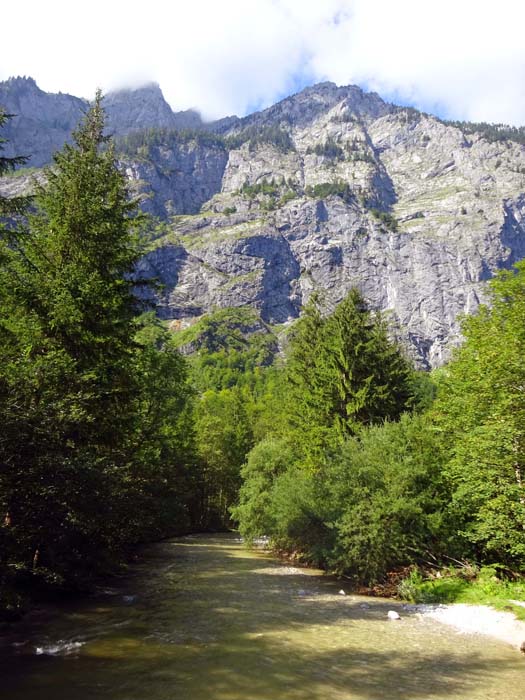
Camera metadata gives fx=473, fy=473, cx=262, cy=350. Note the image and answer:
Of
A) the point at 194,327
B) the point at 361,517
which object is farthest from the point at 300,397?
the point at 194,327

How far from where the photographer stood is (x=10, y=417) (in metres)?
9.53

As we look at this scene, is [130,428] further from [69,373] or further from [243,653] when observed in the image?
[243,653]

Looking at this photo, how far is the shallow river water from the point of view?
30.1ft

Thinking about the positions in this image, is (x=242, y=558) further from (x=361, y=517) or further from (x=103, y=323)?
(x=103, y=323)

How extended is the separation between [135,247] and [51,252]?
412 cm

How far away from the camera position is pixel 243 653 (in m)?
11.4

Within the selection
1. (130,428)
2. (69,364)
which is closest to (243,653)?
(69,364)

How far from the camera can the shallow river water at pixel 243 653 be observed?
9.16m

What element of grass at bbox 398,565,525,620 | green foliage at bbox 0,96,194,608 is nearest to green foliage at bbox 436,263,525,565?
grass at bbox 398,565,525,620

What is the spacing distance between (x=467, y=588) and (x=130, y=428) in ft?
45.8

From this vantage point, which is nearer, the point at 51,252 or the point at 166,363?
the point at 51,252

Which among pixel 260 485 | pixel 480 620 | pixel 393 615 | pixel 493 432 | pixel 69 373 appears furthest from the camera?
pixel 260 485

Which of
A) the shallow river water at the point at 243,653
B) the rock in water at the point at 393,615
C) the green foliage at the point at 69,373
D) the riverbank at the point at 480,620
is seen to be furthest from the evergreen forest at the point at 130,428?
the rock in water at the point at 393,615

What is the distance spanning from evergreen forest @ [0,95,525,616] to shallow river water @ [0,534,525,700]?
141 cm
